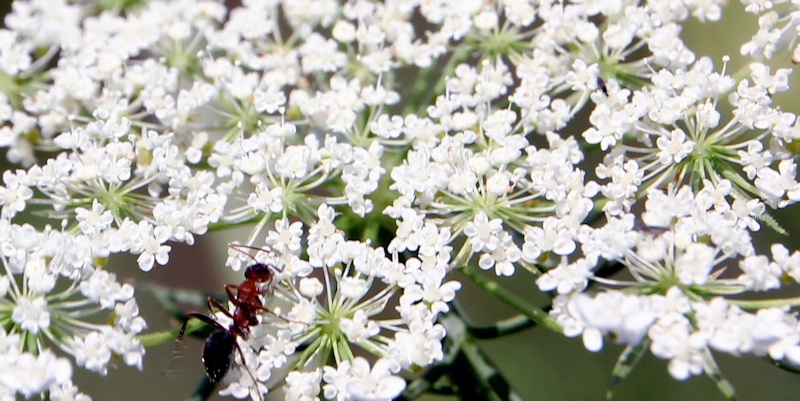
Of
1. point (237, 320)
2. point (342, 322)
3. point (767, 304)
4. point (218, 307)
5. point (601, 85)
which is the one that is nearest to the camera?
point (767, 304)

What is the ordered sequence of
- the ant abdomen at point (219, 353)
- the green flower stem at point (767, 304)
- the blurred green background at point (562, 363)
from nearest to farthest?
the green flower stem at point (767, 304)
the ant abdomen at point (219, 353)
the blurred green background at point (562, 363)

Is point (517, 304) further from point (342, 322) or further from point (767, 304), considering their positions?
point (767, 304)

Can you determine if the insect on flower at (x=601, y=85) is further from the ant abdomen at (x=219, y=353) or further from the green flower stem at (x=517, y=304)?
the ant abdomen at (x=219, y=353)

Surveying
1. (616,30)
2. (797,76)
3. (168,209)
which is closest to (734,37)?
(797,76)

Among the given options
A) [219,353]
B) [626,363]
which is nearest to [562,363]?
[626,363]

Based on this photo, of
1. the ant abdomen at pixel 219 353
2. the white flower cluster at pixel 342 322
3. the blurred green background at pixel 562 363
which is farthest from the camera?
the blurred green background at pixel 562 363

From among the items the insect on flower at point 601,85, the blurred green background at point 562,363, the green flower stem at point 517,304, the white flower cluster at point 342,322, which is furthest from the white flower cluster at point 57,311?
the insect on flower at point 601,85
